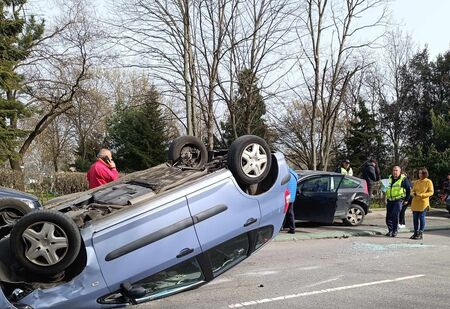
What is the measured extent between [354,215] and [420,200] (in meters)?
2.25

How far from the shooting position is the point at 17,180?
24516 mm

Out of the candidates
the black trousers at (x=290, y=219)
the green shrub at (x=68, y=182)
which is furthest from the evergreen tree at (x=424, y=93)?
the black trousers at (x=290, y=219)

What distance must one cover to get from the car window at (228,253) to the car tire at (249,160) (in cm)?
57

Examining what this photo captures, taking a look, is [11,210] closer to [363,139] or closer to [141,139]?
[141,139]

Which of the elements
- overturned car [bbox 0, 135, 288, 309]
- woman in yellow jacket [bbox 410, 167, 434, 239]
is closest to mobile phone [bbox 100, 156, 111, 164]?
overturned car [bbox 0, 135, 288, 309]

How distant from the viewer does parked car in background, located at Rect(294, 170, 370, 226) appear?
464 inches

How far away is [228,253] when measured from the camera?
461cm

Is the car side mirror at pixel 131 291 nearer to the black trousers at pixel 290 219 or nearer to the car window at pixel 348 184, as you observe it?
the black trousers at pixel 290 219

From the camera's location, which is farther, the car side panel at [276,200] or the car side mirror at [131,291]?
the car side panel at [276,200]

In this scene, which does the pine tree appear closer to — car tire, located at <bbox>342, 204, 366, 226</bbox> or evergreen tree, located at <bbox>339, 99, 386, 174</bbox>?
Result: evergreen tree, located at <bbox>339, 99, 386, 174</bbox>

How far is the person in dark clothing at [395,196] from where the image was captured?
35.7 ft

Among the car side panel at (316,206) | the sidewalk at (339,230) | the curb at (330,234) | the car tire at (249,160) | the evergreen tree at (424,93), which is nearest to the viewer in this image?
the car tire at (249,160)

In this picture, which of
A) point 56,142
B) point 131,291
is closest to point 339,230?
point 131,291

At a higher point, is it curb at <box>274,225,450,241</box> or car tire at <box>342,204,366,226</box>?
car tire at <box>342,204,366,226</box>
